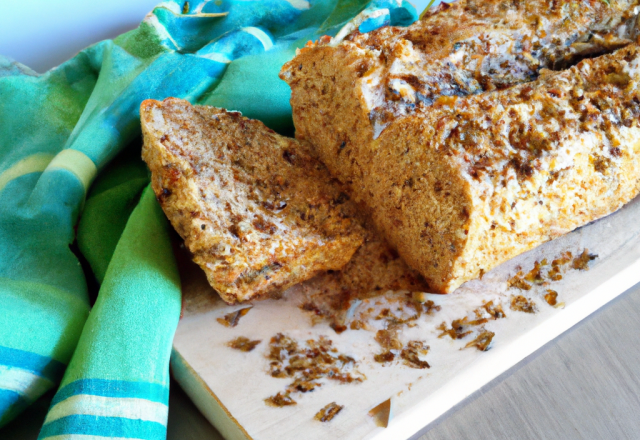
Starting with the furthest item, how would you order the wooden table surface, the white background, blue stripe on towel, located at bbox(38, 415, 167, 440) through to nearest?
the white background → the wooden table surface → blue stripe on towel, located at bbox(38, 415, 167, 440)

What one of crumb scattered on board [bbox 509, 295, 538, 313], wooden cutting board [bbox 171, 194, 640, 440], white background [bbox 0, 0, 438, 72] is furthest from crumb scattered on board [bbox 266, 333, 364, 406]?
white background [bbox 0, 0, 438, 72]

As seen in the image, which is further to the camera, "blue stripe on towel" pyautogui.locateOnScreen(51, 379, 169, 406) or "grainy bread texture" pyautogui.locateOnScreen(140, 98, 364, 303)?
"grainy bread texture" pyautogui.locateOnScreen(140, 98, 364, 303)

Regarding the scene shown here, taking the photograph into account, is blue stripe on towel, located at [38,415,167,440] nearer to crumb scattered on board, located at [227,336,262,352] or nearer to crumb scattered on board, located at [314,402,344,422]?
crumb scattered on board, located at [227,336,262,352]

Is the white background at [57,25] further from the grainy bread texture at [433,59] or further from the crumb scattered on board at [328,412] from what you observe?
the crumb scattered on board at [328,412]

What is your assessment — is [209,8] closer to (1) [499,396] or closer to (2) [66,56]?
(2) [66,56]

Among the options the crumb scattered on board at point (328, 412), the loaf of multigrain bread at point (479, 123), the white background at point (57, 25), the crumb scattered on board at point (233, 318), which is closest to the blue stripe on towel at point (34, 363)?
the crumb scattered on board at point (233, 318)

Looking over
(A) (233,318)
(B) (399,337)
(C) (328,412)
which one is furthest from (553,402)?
(A) (233,318)
